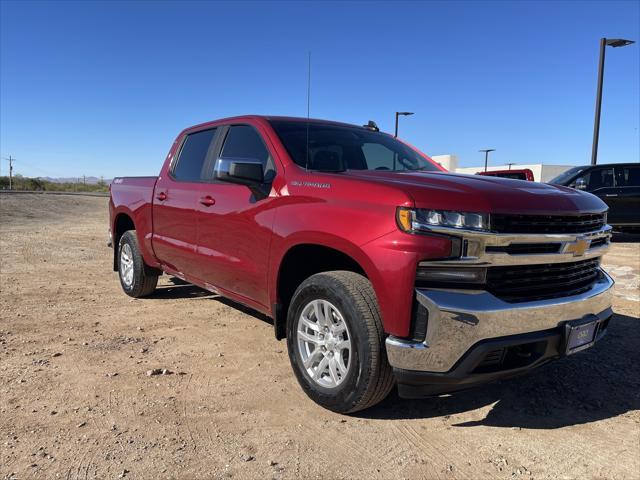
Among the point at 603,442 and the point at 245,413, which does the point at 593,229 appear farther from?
the point at 245,413

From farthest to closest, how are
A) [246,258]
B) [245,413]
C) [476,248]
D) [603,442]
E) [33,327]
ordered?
[33,327]
[246,258]
[245,413]
[603,442]
[476,248]

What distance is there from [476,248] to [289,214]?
4.19 ft

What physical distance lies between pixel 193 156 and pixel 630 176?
1041 centimetres

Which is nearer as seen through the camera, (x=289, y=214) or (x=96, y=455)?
(x=96, y=455)

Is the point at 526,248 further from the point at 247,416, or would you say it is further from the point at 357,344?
the point at 247,416

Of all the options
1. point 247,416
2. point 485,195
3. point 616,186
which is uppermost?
point 616,186

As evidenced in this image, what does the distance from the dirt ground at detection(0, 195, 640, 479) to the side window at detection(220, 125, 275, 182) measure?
1529mm

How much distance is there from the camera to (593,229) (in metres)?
3.15

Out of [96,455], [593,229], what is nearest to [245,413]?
[96,455]

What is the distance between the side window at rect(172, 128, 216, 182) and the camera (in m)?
4.68

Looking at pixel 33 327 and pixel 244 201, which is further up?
Result: pixel 244 201

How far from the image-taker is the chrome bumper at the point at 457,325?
8.07ft

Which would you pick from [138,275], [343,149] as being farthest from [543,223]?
[138,275]

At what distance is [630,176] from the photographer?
11.3 metres
